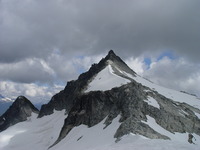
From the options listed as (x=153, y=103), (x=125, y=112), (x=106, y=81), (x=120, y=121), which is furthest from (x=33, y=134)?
(x=120, y=121)

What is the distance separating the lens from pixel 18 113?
151375mm

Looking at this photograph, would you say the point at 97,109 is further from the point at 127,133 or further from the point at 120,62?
the point at 120,62

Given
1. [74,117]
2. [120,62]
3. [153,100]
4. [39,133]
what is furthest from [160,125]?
[120,62]

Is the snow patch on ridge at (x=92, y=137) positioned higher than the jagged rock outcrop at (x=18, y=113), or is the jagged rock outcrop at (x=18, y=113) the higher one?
the jagged rock outcrop at (x=18, y=113)

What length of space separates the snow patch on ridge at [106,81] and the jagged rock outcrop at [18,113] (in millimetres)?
67177

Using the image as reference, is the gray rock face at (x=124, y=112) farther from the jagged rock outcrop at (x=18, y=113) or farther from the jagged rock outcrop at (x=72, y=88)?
the jagged rock outcrop at (x=18, y=113)

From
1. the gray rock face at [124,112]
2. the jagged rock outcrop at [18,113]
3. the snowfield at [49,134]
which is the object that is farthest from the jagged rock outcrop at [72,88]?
the gray rock face at [124,112]

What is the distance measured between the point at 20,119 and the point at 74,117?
83704 millimetres

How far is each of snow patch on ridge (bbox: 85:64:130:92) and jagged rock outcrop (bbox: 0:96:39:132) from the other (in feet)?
220

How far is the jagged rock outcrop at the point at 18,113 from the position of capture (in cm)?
14850

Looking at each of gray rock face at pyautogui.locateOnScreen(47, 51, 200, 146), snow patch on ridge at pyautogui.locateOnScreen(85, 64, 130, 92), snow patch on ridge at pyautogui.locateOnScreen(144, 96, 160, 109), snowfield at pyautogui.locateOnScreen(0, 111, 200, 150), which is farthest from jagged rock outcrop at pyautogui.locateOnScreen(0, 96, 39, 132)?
snow patch on ridge at pyautogui.locateOnScreen(144, 96, 160, 109)

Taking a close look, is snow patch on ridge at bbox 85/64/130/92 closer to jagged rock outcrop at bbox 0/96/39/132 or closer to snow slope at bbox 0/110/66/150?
snow slope at bbox 0/110/66/150

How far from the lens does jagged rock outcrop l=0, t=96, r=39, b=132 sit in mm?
148500

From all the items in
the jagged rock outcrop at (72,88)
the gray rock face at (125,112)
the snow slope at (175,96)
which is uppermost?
the jagged rock outcrop at (72,88)
